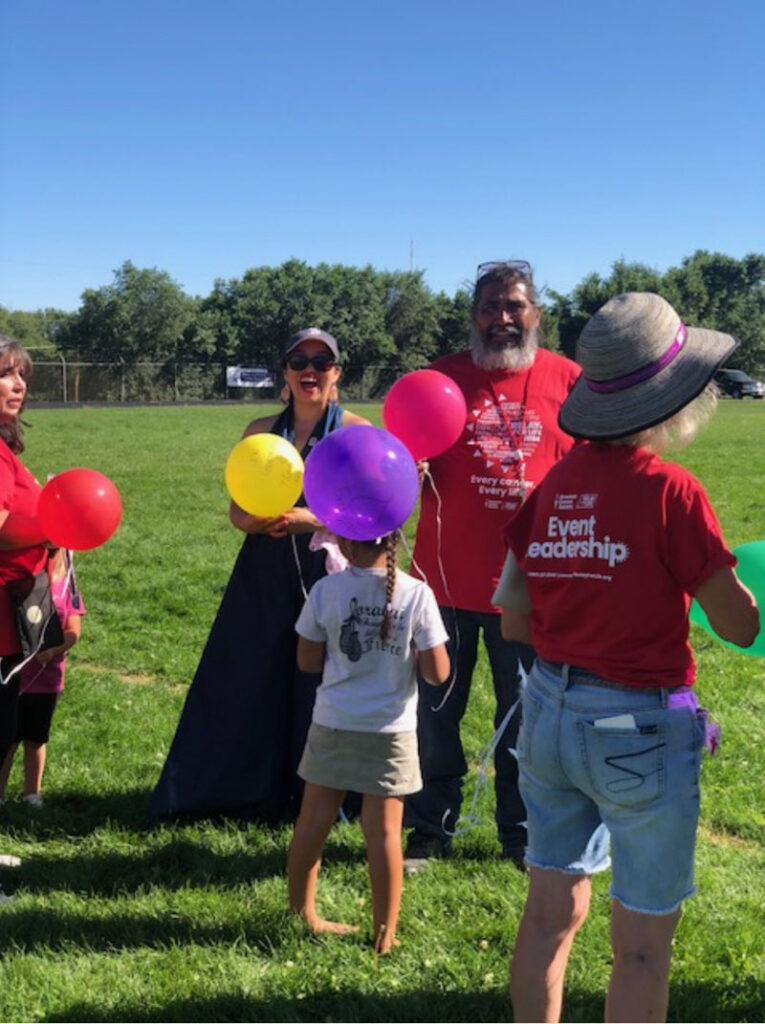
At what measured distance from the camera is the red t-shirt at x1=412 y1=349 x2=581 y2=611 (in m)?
3.59

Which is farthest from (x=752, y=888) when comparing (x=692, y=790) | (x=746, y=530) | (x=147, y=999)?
(x=746, y=530)

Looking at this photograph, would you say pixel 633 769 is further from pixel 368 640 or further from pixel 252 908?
pixel 252 908

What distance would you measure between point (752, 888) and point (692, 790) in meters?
1.84

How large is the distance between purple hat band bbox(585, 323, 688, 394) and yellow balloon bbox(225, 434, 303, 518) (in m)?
1.48

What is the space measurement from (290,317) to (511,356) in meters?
57.6

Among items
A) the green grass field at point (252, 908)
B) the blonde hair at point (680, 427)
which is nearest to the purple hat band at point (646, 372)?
the blonde hair at point (680, 427)

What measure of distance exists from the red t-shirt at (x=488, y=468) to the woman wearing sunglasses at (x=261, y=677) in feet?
1.55

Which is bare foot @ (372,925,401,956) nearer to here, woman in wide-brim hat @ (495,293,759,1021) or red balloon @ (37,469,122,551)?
woman in wide-brim hat @ (495,293,759,1021)

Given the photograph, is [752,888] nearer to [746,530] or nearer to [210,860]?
[210,860]

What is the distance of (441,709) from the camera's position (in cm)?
380

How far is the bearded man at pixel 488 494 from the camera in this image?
3602 mm

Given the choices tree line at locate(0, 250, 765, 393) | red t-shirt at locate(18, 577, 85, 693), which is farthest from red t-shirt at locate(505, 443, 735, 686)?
tree line at locate(0, 250, 765, 393)

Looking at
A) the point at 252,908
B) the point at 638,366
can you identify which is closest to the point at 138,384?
the point at 252,908

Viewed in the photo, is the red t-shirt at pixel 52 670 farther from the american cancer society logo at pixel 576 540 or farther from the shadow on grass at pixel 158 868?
the american cancer society logo at pixel 576 540
